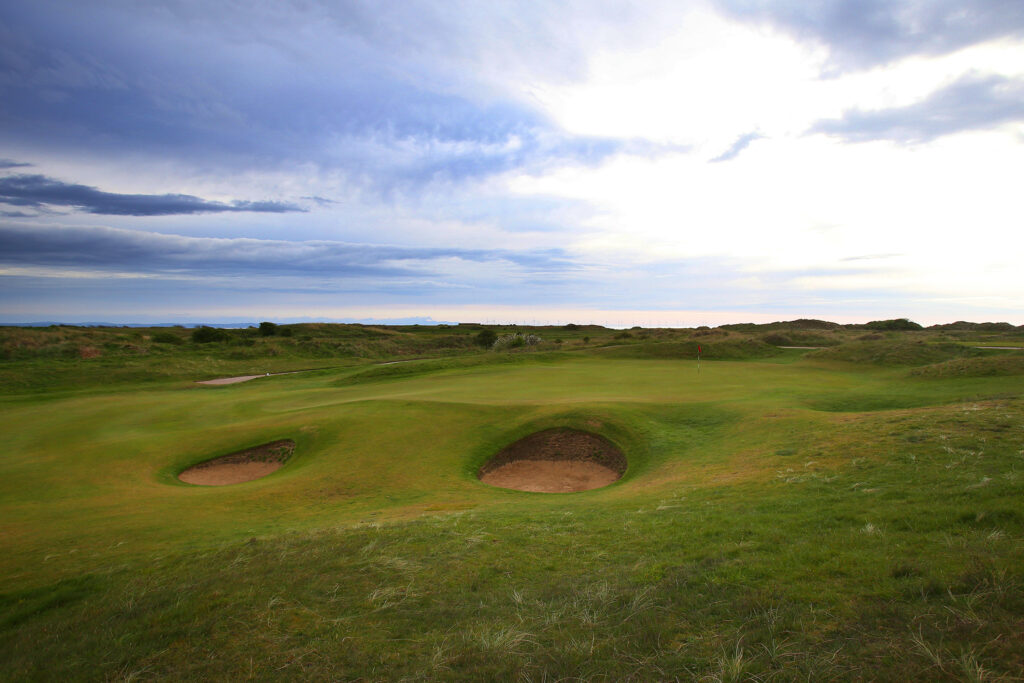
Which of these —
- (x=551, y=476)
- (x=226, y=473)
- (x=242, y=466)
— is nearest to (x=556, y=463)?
(x=551, y=476)

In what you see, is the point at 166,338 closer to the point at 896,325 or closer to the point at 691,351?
the point at 691,351

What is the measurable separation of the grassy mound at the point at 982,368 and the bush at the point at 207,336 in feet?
237

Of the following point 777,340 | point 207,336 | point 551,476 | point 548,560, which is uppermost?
point 777,340

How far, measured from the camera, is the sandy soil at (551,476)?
49.1ft

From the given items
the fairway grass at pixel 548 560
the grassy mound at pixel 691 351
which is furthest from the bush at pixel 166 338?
the grassy mound at pixel 691 351

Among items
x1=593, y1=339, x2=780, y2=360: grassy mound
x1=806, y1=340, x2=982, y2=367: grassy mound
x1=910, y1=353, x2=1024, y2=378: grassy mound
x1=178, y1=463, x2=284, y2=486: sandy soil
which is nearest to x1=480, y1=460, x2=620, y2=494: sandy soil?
x1=178, y1=463, x2=284, y2=486: sandy soil

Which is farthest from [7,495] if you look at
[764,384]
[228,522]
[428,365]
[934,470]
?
[764,384]

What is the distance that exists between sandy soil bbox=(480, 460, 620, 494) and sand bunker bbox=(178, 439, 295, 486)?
7744 millimetres

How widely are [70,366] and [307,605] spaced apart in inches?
1892

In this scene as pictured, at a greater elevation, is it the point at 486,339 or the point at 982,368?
the point at 486,339

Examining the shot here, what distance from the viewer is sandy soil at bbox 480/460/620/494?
1497cm

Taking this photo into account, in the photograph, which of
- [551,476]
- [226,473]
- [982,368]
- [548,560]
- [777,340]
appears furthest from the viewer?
Result: [777,340]

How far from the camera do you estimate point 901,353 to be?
106 ft

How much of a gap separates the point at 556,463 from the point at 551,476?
34.9 inches
